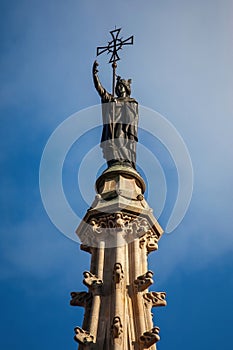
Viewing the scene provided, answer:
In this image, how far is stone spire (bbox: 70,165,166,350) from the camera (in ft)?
43.0

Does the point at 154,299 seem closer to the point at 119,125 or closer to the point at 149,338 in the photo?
the point at 149,338

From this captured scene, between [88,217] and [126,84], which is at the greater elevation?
[126,84]

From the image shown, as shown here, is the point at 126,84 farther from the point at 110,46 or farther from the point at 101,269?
the point at 101,269

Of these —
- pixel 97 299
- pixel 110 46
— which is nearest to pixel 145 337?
pixel 97 299

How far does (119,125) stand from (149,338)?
9.39 meters

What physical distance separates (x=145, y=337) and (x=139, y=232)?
3601 millimetres

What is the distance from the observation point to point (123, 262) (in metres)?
15.1

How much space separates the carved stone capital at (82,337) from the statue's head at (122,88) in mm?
10853

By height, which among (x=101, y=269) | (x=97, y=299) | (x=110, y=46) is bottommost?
(x=97, y=299)

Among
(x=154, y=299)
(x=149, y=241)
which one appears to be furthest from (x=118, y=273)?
(x=149, y=241)

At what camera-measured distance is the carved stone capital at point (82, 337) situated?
12914 millimetres

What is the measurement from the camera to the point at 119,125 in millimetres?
20953

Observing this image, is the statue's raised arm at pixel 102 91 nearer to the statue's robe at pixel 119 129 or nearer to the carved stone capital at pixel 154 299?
the statue's robe at pixel 119 129

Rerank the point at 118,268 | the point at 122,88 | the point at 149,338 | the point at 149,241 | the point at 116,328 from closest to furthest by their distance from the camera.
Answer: the point at 116,328 < the point at 149,338 < the point at 118,268 < the point at 149,241 < the point at 122,88
